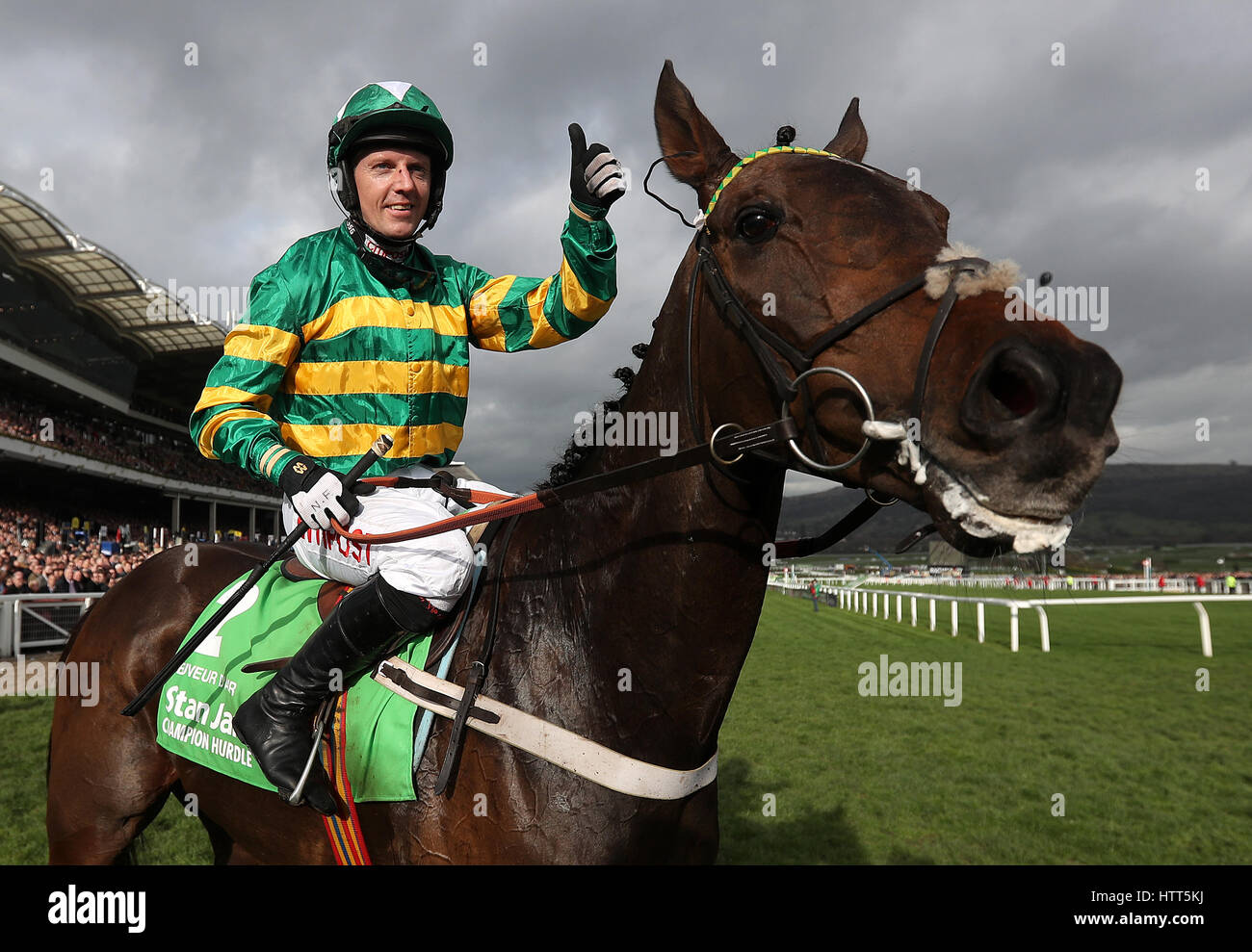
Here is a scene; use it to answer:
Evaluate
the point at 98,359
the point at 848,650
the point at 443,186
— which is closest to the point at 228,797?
the point at 443,186

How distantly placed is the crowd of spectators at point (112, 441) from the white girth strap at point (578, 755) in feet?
89.1

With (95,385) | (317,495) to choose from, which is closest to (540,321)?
(317,495)

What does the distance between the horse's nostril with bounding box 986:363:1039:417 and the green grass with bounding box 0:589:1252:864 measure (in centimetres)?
389

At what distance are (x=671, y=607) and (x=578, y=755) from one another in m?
0.42

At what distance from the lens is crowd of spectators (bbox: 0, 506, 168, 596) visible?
1448cm

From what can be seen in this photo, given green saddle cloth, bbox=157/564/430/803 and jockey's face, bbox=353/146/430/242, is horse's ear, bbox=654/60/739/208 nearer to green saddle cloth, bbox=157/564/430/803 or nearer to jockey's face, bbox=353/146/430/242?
jockey's face, bbox=353/146/430/242

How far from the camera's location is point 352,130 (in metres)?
2.26

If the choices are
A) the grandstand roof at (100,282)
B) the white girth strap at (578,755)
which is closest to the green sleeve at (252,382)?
the white girth strap at (578,755)

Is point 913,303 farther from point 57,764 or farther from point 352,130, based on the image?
point 57,764

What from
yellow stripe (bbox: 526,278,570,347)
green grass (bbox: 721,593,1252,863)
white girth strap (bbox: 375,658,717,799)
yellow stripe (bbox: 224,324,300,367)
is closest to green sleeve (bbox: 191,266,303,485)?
yellow stripe (bbox: 224,324,300,367)

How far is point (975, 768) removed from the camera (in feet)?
22.5

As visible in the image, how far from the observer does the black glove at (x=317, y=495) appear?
1878 millimetres

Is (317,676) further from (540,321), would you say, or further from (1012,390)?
(1012,390)

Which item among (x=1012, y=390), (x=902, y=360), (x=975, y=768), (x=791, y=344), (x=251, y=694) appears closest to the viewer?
(x=1012, y=390)
